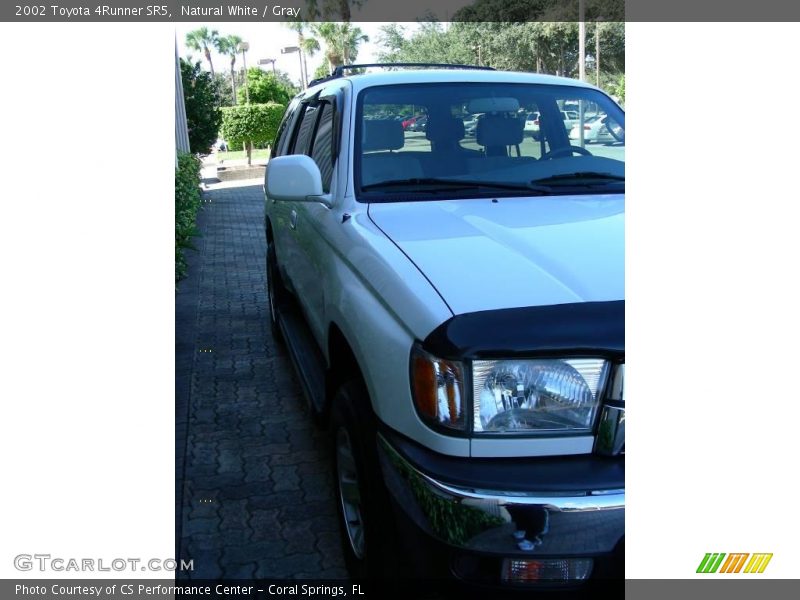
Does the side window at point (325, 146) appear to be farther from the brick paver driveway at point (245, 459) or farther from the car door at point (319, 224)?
the brick paver driveway at point (245, 459)

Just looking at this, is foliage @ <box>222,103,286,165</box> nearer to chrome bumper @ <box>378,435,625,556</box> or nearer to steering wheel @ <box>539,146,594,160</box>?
steering wheel @ <box>539,146,594,160</box>

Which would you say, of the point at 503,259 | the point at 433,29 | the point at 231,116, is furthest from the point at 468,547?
the point at 231,116

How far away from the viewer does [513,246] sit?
254cm

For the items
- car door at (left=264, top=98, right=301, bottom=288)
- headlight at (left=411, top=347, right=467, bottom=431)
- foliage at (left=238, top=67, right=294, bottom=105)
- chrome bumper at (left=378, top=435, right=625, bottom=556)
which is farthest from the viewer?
foliage at (left=238, top=67, right=294, bottom=105)

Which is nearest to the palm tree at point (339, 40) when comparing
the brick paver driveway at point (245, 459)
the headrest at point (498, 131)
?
the brick paver driveway at point (245, 459)

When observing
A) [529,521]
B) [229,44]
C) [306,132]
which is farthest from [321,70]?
[529,521]

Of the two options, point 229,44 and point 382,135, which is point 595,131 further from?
point 229,44

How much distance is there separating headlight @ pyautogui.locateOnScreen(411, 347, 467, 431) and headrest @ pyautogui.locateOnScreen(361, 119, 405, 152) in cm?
167

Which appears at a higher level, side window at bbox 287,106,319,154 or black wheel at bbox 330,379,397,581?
side window at bbox 287,106,319,154

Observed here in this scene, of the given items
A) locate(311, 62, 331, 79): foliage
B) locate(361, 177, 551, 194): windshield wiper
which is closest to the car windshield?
locate(361, 177, 551, 194): windshield wiper

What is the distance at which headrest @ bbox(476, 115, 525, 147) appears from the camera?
3.63 m

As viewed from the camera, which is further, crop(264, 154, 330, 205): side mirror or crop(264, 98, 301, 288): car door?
crop(264, 98, 301, 288): car door

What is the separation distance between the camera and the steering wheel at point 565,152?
3.70 m

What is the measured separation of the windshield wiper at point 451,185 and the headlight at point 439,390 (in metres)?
1.42
